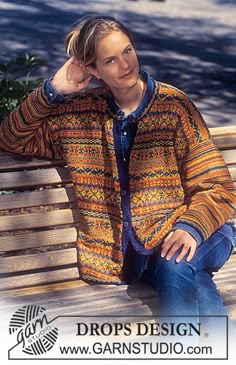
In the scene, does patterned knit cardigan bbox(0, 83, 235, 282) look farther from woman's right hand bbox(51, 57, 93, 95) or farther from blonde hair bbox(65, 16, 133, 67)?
blonde hair bbox(65, 16, 133, 67)

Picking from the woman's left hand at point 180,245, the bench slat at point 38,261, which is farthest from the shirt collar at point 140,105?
the bench slat at point 38,261

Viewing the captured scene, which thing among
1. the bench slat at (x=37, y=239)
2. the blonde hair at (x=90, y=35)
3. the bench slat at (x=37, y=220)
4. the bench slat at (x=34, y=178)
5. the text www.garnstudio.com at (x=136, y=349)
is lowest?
the text www.garnstudio.com at (x=136, y=349)

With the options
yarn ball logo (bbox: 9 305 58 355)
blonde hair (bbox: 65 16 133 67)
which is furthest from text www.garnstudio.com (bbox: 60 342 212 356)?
blonde hair (bbox: 65 16 133 67)

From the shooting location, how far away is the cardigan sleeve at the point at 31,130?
339 cm

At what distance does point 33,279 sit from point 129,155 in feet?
2.23

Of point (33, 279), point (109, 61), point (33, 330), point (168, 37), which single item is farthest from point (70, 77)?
point (168, 37)

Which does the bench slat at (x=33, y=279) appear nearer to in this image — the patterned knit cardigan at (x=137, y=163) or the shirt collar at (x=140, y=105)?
the patterned knit cardigan at (x=137, y=163)

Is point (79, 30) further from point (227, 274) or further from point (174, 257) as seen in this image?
point (227, 274)

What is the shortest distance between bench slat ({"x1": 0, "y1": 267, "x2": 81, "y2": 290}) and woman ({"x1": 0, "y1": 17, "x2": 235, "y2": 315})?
187 millimetres

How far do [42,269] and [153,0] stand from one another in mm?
9942

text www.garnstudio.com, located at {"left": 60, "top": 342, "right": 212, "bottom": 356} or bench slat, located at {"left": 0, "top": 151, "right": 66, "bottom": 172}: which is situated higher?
bench slat, located at {"left": 0, "top": 151, "right": 66, "bottom": 172}

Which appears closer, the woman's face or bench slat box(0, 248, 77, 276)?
the woman's face

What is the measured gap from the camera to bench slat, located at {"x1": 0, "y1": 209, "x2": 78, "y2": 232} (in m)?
3.53

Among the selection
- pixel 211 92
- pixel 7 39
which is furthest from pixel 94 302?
pixel 7 39
